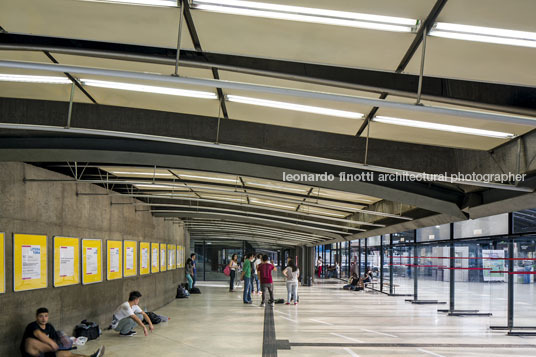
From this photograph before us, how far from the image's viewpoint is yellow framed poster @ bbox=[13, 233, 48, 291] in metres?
8.61

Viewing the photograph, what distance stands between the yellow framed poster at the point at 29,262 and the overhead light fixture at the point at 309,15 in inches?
251

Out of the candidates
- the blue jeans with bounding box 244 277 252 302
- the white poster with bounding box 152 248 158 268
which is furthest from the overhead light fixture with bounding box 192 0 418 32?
the blue jeans with bounding box 244 277 252 302

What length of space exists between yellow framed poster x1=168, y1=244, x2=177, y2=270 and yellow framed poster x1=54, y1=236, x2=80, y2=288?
1072cm

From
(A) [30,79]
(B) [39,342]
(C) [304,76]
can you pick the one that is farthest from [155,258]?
(C) [304,76]

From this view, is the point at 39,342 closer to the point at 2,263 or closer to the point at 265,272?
the point at 2,263

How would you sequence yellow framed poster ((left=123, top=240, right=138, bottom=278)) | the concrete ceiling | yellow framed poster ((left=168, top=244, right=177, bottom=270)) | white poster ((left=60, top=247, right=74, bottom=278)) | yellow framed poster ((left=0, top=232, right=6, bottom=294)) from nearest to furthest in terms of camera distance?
the concrete ceiling → yellow framed poster ((left=0, top=232, right=6, bottom=294)) → white poster ((left=60, top=247, right=74, bottom=278)) → yellow framed poster ((left=123, top=240, right=138, bottom=278)) → yellow framed poster ((left=168, top=244, right=177, bottom=270))

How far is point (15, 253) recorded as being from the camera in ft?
28.1

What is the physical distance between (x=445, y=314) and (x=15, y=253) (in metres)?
11.9

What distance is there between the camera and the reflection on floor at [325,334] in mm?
9398

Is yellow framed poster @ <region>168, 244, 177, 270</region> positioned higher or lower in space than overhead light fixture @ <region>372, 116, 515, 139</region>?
lower

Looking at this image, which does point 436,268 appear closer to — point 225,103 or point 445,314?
point 445,314

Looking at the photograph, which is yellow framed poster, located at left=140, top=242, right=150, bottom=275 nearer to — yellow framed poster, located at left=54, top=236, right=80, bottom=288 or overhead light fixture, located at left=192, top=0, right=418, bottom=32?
yellow framed poster, located at left=54, top=236, right=80, bottom=288

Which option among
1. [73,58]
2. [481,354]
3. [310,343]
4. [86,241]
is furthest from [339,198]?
[73,58]

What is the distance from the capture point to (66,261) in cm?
1059
